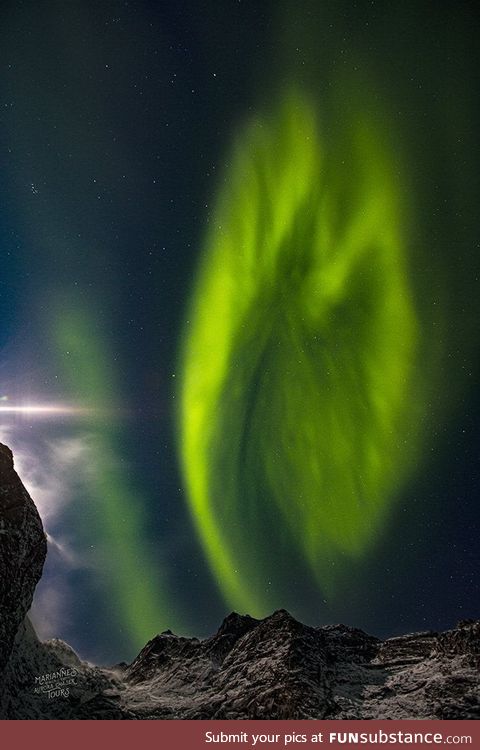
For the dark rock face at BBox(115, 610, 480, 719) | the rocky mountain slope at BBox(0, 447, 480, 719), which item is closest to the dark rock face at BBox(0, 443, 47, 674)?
the rocky mountain slope at BBox(0, 447, 480, 719)

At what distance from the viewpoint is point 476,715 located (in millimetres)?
41875

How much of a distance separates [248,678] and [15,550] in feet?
115

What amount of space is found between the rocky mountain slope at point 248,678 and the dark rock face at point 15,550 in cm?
Answer: 12

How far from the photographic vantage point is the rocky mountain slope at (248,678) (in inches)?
1909

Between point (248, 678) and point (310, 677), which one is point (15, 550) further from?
point (310, 677)

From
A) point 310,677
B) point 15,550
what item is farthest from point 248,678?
point 15,550

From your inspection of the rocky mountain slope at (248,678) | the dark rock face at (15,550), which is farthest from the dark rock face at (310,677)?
the dark rock face at (15,550)

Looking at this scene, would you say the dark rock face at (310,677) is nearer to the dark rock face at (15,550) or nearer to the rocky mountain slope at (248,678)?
the rocky mountain slope at (248,678)

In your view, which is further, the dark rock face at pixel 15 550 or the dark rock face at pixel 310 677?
the dark rock face at pixel 15 550

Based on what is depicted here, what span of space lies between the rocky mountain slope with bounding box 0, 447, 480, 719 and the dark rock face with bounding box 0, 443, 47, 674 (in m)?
0.12

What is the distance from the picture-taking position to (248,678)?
6309cm

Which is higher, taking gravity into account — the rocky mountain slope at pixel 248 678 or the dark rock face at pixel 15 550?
the dark rock face at pixel 15 550

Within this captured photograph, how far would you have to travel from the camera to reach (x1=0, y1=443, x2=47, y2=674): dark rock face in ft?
168
